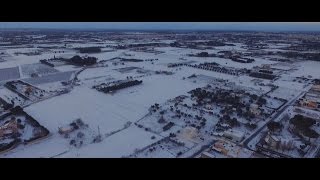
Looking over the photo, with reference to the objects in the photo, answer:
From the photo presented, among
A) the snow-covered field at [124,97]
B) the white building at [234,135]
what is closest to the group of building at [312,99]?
the snow-covered field at [124,97]

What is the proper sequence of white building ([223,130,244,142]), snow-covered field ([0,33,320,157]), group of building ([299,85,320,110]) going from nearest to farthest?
snow-covered field ([0,33,320,157]) < white building ([223,130,244,142]) < group of building ([299,85,320,110])

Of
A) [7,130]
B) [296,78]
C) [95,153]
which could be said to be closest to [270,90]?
[296,78]

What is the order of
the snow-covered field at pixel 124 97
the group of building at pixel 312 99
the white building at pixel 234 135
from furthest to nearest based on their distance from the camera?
the group of building at pixel 312 99, the white building at pixel 234 135, the snow-covered field at pixel 124 97

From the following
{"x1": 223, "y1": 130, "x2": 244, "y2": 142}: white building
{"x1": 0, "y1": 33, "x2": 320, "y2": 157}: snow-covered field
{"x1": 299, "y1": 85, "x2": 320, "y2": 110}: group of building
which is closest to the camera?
{"x1": 0, "y1": 33, "x2": 320, "y2": 157}: snow-covered field

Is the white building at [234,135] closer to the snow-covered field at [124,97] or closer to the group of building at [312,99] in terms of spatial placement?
the snow-covered field at [124,97]

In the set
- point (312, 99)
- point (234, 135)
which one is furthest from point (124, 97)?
point (312, 99)

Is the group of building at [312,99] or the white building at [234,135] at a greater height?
the group of building at [312,99]

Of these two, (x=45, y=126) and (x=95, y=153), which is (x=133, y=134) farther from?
(x=45, y=126)

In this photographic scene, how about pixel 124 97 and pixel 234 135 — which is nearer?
pixel 234 135

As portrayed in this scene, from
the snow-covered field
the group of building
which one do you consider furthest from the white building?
the group of building

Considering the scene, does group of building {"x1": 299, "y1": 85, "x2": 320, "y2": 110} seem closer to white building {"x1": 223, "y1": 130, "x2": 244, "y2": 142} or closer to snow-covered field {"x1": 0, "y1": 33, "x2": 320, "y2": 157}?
snow-covered field {"x1": 0, "y1": 33, "x2": 320, "y2": 157}

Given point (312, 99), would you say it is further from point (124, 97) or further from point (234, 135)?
point (124, 97)
